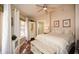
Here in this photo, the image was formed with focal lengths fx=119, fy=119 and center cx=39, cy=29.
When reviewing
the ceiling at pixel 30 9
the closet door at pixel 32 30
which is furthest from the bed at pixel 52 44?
the ceiling at pixel 30 9

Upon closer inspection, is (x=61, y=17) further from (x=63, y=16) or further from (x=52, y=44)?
(x=52, y=44)

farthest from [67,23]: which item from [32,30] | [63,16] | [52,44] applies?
[32,30]

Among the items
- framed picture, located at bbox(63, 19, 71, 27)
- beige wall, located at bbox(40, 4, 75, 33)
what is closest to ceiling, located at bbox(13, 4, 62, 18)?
beige wall, located at bbox(40, 4, 75, 33)

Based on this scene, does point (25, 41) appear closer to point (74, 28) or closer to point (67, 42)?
point (67, 42)

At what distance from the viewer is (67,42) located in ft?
5.58

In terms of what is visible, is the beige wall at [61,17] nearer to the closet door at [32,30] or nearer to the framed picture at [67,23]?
the framed picture at [67,23]

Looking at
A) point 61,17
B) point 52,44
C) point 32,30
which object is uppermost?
point 61,17

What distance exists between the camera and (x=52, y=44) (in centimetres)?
171

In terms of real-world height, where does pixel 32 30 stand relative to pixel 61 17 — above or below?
below

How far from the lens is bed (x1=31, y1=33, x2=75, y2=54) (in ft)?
5.53

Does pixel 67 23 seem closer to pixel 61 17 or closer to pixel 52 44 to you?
pixel 61 17

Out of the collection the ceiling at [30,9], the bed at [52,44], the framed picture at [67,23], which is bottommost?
the bed at [52,44]

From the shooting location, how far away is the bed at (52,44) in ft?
5.53
